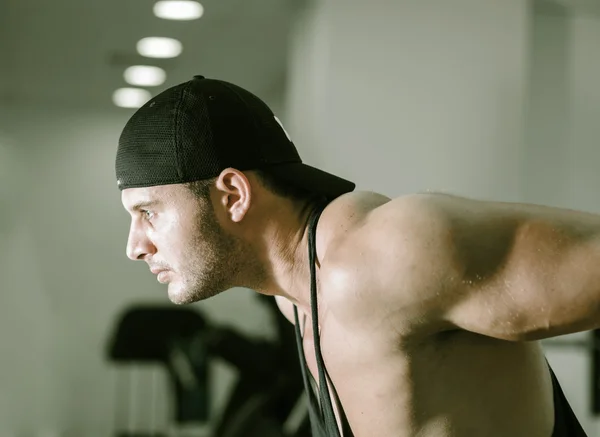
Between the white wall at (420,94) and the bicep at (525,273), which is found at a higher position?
the white wall at (420,94)

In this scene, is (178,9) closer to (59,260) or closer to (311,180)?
(59,260)

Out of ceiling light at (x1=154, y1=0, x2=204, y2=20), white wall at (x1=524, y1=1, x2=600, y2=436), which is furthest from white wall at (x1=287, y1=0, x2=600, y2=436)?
ceiling light at (x1=154, y1=0, x2=204, y2=20)

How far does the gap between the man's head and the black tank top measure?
0.25ft

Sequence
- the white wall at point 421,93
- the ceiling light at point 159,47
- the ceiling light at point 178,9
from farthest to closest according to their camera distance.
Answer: the ceiling light at point 159,47 < the ceiling light at point 178,9 < the white wall at point 421,93

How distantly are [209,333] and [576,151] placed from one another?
1.65 meters

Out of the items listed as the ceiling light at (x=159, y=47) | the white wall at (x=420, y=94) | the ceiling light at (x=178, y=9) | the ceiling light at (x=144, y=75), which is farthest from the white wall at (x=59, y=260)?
the white wall at (x=420, y=94)

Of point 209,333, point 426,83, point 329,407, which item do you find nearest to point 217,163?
point 329,407

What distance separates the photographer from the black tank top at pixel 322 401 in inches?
35.3

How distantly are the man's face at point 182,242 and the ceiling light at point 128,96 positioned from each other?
2832mm

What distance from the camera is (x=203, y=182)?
958 mm

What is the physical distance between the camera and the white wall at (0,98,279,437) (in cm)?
379

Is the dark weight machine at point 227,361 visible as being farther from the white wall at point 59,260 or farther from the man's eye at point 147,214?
the man's eye at point 147,214

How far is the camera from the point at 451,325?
804 millimetres

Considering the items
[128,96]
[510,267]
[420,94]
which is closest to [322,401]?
[510,267]
